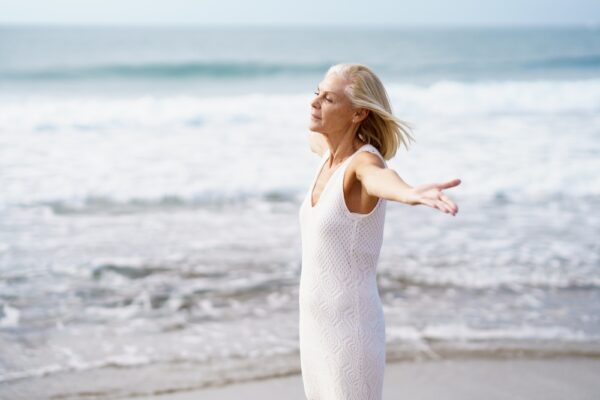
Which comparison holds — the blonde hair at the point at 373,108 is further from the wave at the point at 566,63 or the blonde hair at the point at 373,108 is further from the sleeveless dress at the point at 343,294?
the wave at the point at 566,63

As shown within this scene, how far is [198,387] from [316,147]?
1830 millimetres

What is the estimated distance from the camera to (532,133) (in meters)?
16.5

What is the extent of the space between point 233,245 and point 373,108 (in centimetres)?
516

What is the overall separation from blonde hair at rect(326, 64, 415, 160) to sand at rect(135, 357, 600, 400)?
2.09 meters

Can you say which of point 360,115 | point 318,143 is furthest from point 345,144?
point 318,143

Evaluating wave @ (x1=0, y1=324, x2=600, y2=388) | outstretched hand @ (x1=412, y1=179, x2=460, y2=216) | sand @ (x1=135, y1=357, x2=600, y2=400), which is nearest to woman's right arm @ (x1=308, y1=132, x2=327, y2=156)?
outstretched hand @ (x1=412, y1=179, x2=460, y2=216)

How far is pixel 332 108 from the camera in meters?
2.80

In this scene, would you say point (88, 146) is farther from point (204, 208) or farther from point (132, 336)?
point (132, 336)

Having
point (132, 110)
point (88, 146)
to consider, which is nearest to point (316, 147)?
point (88, 146)

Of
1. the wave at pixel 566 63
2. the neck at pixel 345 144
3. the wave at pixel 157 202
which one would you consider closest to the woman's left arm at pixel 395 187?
the neck at pixel 345 144

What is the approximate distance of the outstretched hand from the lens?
2166 millimetres

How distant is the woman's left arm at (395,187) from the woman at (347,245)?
11 mm

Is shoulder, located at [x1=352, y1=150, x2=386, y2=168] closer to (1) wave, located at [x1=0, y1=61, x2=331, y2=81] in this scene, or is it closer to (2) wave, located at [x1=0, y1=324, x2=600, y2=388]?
(2) wave, located at [x1=0, y1=324, x2=600, y2=388]

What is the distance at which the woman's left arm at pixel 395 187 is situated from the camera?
7.25 ft
